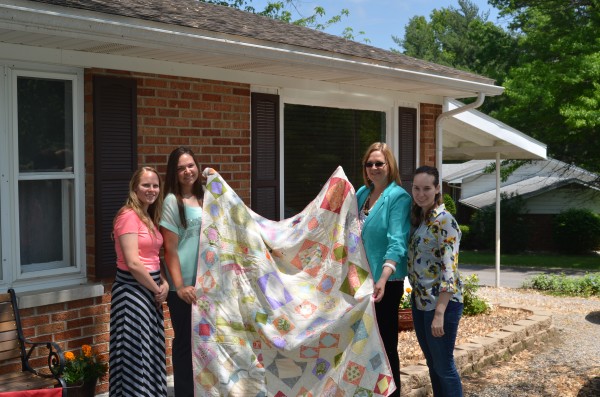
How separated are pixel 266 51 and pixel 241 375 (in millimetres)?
2625

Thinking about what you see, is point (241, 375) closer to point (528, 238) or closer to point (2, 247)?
point (2, 247)

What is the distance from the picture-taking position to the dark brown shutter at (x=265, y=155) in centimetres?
684

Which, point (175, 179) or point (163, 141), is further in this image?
point (163, 141)

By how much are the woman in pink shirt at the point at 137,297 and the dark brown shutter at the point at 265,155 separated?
2527 mm

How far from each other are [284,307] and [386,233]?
2.60 ft

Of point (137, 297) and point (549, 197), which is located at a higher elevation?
point (137, 297)

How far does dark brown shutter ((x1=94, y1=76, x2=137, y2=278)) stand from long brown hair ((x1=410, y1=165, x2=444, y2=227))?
2.35m

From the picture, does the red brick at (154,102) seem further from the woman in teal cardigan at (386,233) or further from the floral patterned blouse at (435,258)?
the floral patterned blouse at (435,258)

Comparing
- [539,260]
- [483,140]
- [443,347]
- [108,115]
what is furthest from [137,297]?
[539,260]

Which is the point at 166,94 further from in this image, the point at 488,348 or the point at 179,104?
the point at 488,348

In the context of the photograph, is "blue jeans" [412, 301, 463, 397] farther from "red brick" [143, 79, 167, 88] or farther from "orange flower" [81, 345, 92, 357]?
"red brick" [143, 79, 167, 88]

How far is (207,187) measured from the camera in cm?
447

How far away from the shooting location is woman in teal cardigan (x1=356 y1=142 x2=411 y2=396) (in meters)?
4.38

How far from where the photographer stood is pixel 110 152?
549cm
